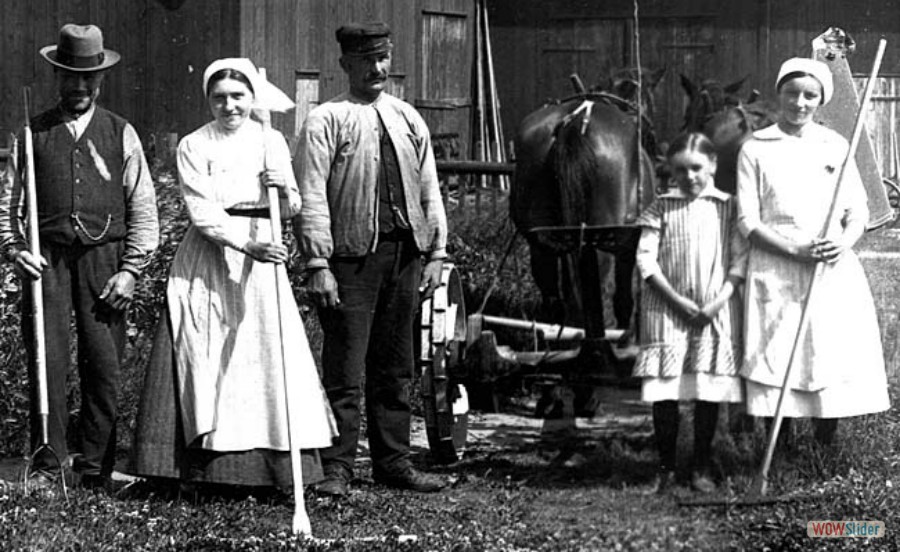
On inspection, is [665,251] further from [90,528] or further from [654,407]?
[90,528]

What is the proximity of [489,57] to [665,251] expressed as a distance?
1128 cm

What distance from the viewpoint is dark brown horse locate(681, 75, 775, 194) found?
6.46 metres

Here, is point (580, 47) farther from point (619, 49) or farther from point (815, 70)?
point (815, 70)

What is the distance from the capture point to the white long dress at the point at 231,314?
6.08 meters

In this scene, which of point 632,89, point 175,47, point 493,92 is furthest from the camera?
point 493,92

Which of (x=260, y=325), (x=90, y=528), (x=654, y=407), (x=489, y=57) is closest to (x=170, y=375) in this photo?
(x=260, y=325)

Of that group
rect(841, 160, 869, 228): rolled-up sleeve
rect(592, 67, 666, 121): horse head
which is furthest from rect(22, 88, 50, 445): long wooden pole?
rect(592, 67, 666, 121): horse head

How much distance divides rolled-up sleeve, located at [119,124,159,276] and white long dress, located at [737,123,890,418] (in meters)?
2.59

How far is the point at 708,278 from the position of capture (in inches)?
235

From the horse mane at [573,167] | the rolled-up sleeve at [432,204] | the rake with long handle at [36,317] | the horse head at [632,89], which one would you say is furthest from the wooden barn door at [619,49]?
the rake with long handle at [36,317]

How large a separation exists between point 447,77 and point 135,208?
10528 millimetres

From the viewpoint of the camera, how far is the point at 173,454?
6121 mm

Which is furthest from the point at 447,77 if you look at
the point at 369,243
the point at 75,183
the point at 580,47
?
the point at 75,183

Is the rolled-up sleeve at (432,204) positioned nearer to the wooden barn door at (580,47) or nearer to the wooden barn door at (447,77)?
the wooden barn door at (447,77)
